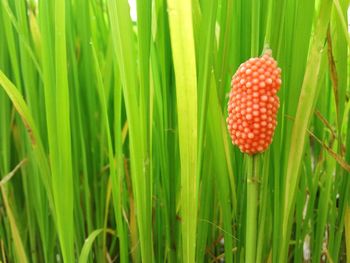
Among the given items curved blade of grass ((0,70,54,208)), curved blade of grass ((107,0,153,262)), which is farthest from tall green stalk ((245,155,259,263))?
curved blade of grass ((0,70,54,208))

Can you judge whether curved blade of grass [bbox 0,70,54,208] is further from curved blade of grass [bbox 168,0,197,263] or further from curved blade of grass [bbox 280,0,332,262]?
curved blade of grass [bbox 280,0,332,262]

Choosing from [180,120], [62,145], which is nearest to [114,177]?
[62,145]

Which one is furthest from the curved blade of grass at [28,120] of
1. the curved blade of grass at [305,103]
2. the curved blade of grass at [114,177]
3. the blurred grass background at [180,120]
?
the curved blade of grass at [305,103]

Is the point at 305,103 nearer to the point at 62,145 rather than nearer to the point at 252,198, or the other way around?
the point at 252,198

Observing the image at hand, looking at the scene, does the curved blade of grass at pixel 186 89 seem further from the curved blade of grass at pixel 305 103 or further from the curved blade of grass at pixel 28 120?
the curved blade of grass at pixel 28 120

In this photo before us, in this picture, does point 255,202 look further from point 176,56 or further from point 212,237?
point 212,237

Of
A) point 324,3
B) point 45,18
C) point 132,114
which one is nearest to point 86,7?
point 45,18

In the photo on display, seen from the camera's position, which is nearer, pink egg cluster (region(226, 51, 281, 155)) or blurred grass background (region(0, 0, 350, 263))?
pink egg cluster (region(226, 51, 281, 155))
